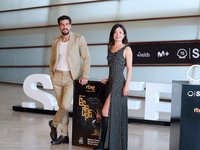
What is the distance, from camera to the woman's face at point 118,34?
2.54 m

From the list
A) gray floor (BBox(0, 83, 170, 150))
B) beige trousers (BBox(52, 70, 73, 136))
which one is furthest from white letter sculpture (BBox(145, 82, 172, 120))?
beige trousers (BBox(52, 70, 73, 136))

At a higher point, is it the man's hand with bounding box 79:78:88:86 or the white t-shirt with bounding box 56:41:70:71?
the white t-shirt with bounding box 56:41:70:71

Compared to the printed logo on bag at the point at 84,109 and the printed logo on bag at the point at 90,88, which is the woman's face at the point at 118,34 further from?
the printed logo on bag at the point at 84,109

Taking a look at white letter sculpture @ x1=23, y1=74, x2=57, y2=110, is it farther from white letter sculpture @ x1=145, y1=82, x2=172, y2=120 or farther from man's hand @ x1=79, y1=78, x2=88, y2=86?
man's hand @ x1=79, y1=78, x2=88, y2=86

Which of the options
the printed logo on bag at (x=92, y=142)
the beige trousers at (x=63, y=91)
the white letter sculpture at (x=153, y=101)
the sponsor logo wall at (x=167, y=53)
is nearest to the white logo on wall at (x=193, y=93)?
the printed logo on bag at (x=92, y=142)

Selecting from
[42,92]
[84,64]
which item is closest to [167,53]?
[42,92]

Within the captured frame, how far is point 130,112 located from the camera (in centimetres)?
552

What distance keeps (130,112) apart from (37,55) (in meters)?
5.38

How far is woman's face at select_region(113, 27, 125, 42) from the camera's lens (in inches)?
100.0

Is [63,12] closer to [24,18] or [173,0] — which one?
[24,18]

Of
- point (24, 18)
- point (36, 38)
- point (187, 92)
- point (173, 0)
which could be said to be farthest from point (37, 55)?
point (187, 92)

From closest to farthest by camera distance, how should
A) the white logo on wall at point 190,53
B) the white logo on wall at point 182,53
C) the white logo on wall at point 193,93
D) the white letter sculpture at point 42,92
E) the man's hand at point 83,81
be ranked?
the white logo on wall at point 193,93 < the man's hand at point 83,81 < the white letter sculpture at point 42,92 < the white logo on wall at point 190,53 < the white logo on wall at point 182,53

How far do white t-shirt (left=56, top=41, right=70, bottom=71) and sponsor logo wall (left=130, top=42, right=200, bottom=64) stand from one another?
3.70m

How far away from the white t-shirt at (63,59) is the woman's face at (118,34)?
0.70m
